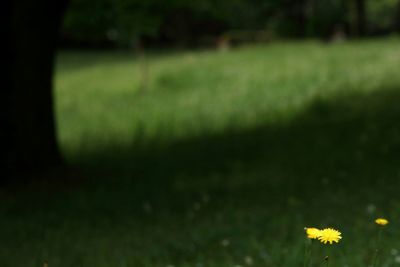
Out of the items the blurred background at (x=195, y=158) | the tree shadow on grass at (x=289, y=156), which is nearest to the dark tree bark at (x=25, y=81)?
the blurred background at (x=195, y=158)

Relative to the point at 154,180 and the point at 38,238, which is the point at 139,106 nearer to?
the point at 154,180

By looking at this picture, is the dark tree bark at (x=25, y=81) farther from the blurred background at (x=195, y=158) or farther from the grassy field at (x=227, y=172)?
the grassy field at (x=227, y=172)

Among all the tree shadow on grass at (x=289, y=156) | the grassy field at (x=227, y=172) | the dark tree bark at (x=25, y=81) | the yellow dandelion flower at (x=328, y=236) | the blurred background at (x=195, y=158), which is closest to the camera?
the yellow dandelion flower at (x=328, y=236)

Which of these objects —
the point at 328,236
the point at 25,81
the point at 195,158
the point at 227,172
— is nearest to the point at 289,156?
the point at 227,172

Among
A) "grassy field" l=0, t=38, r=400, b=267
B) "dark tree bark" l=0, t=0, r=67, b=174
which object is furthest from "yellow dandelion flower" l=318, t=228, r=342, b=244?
"dark tree bark" l=0, t=0, r=67, b=174

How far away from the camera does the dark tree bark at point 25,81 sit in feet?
35.2

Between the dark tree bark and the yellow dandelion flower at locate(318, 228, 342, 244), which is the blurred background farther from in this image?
the yellow dandelion flower at locate(318, 228, 342, 244)

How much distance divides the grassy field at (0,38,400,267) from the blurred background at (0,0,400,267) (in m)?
0.03

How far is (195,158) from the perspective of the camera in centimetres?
1316

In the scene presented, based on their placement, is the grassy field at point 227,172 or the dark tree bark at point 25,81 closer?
the grassy field at point 227,172

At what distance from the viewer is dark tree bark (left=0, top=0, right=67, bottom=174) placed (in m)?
10.7

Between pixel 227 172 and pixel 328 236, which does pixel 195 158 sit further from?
pixel 328 236

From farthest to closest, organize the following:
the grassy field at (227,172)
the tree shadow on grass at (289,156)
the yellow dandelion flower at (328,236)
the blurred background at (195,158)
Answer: the tree shadow on grass at (289,156) < the blurred background at (195,158) < the grassy field at (227,172) < the yellow dandelion flower at (328,236)

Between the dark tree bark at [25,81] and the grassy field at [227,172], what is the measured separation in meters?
0.67
